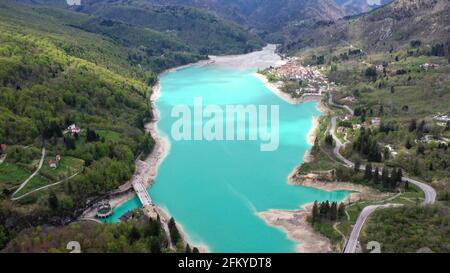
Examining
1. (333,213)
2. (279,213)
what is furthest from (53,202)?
(333,213)

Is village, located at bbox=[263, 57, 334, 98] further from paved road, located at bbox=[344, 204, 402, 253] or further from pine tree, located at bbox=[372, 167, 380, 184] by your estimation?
paved road, located at bbox=[344, 204, 402, 253]

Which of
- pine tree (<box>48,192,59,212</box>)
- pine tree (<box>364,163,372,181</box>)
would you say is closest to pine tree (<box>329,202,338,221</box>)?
pine tree (<box>364,163,372,181</box>)

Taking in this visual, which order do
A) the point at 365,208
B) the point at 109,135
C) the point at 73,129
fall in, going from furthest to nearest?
the point at 109,135, the point at 73,129, the point at 365,208

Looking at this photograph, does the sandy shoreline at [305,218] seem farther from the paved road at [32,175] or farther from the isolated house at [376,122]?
the paved road at [32,175]

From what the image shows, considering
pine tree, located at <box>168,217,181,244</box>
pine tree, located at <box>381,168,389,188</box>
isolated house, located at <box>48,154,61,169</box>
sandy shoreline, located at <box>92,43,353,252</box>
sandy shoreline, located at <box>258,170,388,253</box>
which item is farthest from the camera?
isolated house, located at <box>48,154,61,169</box>

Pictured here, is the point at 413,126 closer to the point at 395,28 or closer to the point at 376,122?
the point at 376,122

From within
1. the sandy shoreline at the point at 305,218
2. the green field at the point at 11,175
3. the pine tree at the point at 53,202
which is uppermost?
the green field at the point at 11,175

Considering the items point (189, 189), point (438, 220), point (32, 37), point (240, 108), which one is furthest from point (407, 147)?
point (32, 37)

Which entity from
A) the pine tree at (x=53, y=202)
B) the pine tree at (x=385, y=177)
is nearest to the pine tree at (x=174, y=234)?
the pine tree at (x=53, y=202)
